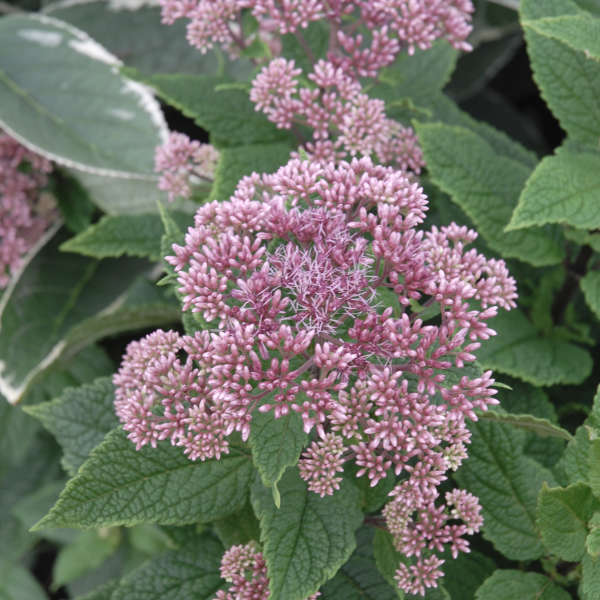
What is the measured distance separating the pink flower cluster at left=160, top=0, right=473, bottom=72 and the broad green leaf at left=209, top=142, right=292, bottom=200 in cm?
20

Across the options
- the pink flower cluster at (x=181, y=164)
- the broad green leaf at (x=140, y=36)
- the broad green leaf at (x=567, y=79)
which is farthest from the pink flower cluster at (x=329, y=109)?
the broad green leaf at (x=140, y=36)

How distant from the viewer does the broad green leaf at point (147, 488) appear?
3.12ft

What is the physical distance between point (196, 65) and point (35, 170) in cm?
54

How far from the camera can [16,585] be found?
2.12 m

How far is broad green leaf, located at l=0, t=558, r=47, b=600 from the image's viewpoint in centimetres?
210

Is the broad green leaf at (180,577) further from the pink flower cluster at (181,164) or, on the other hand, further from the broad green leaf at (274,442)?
the pink flower cluster at (181,164)

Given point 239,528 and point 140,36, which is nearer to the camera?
point 239,528

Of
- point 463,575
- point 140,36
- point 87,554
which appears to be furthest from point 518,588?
point 140,36

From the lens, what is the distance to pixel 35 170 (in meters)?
1.97

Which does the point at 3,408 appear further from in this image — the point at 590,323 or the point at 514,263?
the point at 590,323

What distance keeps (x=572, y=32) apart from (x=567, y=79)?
212 millimetres

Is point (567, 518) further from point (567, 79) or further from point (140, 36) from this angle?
point (140, 36)

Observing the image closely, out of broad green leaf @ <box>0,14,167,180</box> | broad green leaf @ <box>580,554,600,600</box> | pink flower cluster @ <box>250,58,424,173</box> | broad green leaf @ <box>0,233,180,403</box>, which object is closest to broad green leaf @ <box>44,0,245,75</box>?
broad green leaf @ <box>0,14,167,180</box>

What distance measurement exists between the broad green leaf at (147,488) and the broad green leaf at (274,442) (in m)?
0.17
